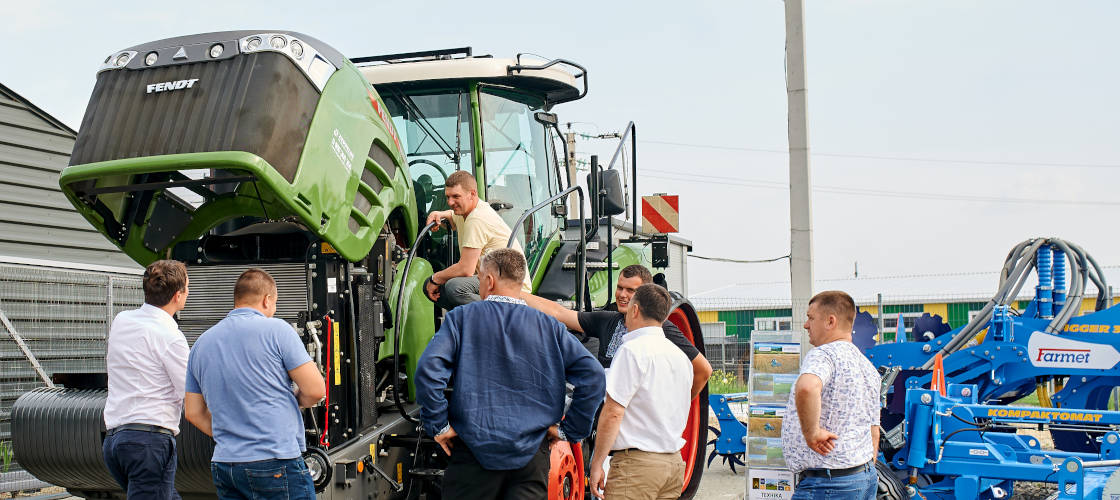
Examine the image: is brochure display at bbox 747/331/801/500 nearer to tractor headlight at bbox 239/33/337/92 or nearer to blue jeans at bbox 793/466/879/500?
blue jeans at bbox 793/466/879/500

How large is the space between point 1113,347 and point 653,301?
4.87 meters

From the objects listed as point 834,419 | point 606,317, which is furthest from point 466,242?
point 834,419

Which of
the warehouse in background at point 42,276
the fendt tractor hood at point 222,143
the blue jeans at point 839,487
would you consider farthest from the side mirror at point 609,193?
the warehouse in background at point 42,276

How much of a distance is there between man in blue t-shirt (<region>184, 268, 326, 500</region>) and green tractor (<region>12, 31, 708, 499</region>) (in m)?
0.63

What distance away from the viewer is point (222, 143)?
450cm

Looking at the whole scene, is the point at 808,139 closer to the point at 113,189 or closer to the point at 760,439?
the point at 760,439

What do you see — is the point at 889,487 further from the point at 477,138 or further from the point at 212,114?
the point at 212,114

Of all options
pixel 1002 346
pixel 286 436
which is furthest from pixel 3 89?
pixel 1002 346

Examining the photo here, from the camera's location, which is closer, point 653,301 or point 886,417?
point 653,301

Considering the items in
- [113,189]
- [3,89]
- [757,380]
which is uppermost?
[3,89]

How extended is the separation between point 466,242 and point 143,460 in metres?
1.93

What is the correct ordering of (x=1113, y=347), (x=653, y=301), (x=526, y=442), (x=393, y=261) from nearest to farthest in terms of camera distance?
(x=526, y=442) → (x=653, y=301) → (x=393, y=261) → (x=1113, y=347)

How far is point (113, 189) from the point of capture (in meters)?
4.76

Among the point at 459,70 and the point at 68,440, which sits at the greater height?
the point at 459,70
